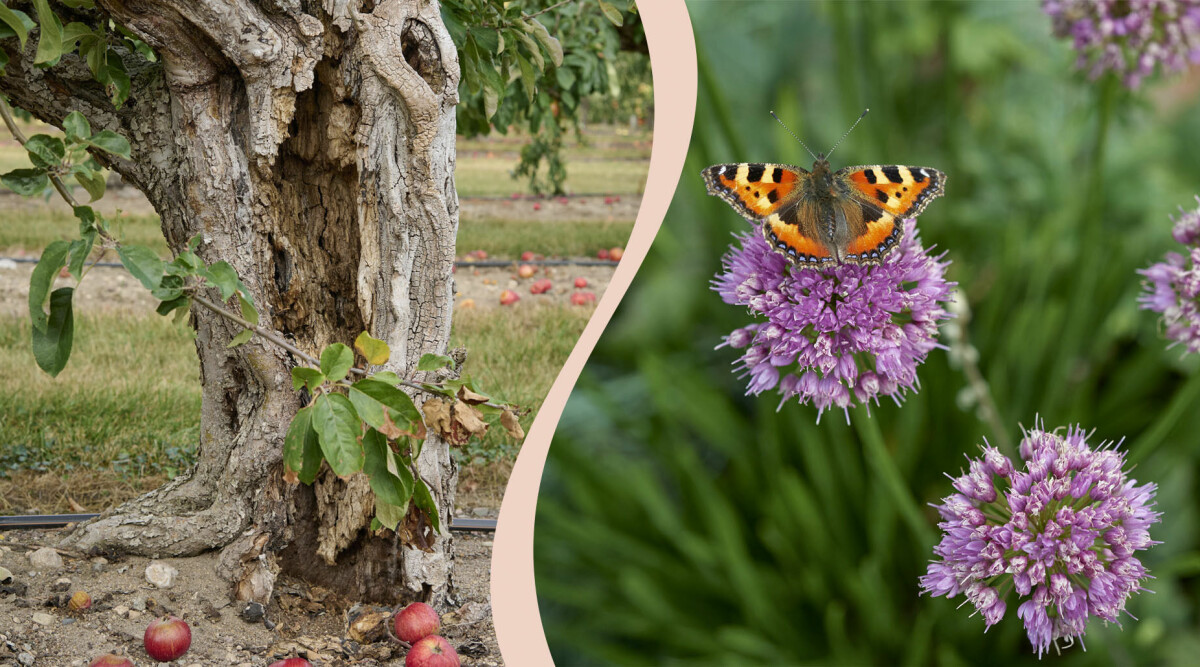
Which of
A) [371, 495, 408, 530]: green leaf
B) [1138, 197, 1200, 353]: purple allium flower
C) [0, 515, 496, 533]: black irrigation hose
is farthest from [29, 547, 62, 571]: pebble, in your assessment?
[1138, 197, 1200, 353]: purple allium flower

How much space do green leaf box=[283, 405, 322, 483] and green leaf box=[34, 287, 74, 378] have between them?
0.17m

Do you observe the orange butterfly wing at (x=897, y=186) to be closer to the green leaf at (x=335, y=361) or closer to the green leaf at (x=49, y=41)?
the green leaf at (x=335, y=361)

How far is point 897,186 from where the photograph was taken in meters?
0.39

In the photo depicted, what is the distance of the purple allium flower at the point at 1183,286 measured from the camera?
36cm

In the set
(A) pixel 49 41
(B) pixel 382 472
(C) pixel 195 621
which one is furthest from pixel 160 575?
(A) pixel 49 41

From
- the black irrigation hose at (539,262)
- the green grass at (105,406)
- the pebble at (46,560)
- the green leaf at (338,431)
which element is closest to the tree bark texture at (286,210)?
the pebble at (46,560)

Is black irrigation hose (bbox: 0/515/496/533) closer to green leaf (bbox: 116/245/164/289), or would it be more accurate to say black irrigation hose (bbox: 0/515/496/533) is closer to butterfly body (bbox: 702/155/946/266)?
green leaf (bbox: 116/245/164/289)

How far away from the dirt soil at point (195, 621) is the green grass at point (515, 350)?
0.48 m

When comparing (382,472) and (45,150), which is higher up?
(45,150)

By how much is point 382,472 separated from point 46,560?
1.54 feet

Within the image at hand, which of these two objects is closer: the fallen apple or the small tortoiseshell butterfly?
the small tortoiseshell butterfly

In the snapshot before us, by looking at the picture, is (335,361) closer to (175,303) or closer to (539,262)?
(175,303)

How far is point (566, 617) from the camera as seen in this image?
2.72 ft

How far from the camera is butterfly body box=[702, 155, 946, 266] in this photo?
0.35 meters
